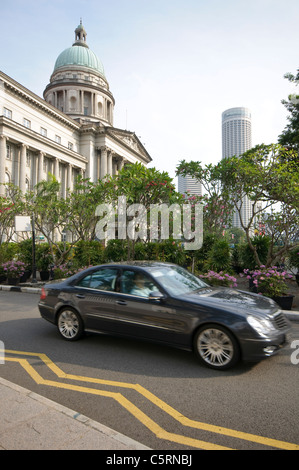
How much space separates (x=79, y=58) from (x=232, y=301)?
83.5 m

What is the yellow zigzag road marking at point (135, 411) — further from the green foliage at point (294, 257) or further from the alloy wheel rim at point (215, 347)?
the green foliage at point (294, 257)

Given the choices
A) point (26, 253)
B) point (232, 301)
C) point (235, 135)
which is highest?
point (235, 135)

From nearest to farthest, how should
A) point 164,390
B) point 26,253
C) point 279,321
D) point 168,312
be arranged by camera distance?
point 164,390
point 279,321
point 168,312
point 26,253

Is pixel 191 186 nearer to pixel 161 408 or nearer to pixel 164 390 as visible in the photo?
pixel 164 390

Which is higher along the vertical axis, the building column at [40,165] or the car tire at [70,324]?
the building column at [40,165]

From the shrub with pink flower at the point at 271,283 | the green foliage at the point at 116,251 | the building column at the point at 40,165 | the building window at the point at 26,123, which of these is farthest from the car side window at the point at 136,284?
the building window at the point at 26,123

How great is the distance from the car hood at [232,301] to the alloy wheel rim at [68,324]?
2.23 metres

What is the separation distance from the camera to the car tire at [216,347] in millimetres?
4590

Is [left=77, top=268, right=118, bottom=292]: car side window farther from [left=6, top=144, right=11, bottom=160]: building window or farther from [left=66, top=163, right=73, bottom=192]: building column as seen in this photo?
[left=66, top=163, right=73, bottom=192]: building column

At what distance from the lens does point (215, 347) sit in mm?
4734

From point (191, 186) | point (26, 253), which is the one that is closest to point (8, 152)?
point (191, 186)

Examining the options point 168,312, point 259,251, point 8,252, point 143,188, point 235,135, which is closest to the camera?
point 168,312

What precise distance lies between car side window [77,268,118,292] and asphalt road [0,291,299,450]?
1057 mm

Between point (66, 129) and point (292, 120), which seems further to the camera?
point (66, 129)
